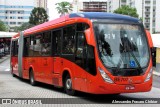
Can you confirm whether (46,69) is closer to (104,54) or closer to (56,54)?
(56,54)

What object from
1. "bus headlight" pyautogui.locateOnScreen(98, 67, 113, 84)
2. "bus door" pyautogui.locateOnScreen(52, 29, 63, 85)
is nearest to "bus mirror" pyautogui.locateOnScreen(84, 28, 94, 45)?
"bus headlight" pyautogui.locateOnScreen(98, 67, 113, 84)

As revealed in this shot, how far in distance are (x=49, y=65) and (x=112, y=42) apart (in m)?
4.78

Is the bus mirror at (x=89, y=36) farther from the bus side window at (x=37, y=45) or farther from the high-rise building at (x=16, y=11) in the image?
the high-rise building at (x=16, y=11)

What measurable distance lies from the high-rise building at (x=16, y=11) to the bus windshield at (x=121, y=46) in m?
174

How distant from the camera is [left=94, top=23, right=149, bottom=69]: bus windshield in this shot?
12.5m

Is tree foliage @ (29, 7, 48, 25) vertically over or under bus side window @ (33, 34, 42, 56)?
over

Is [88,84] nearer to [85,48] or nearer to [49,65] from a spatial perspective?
[85,48]

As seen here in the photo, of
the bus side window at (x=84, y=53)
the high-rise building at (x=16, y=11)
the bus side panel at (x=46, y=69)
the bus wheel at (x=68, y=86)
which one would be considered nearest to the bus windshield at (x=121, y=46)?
the bus side window at (x=84, y=53)

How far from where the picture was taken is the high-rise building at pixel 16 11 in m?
184

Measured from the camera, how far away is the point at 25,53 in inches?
872

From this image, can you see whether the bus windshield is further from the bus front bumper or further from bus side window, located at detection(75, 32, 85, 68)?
bus side window, located at detection(75, 32, 85, 68)

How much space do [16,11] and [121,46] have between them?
177m


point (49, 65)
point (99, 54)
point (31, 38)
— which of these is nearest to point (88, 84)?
point (99, 54)

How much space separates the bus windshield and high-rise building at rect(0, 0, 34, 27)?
17357cm
